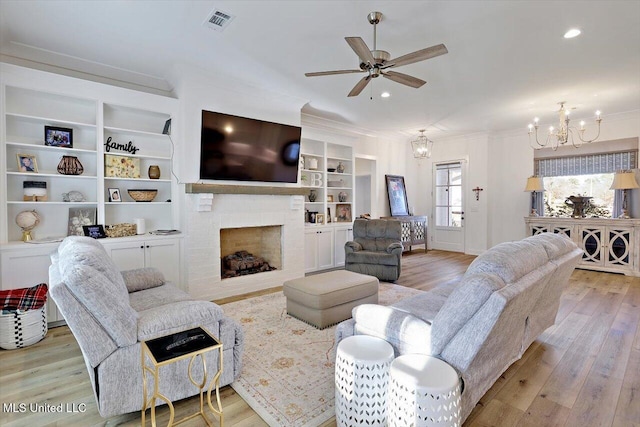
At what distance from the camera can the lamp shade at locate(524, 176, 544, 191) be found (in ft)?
20.0

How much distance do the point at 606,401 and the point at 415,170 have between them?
21.9ft

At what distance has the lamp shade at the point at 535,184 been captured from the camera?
608 centimetres

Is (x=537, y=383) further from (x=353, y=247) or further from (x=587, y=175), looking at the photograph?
(x=587, y=175)

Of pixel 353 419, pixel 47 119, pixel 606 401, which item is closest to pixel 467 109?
pixel 606 401

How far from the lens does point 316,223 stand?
5738mm

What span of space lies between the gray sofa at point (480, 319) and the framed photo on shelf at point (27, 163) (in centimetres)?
361

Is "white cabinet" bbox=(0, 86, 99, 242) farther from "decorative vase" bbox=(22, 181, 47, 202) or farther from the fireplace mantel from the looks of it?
the fireplace mantel

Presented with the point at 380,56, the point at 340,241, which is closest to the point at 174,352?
the point at 380,56

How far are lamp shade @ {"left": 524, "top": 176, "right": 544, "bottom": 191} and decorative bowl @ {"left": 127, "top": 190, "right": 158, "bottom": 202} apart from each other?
660 cm

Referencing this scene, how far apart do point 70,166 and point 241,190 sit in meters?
1.87

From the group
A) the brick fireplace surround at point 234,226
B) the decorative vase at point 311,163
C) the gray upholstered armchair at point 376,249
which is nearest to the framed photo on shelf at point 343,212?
the gray upholstered armchair at point 376,249

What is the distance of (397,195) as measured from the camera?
759cm

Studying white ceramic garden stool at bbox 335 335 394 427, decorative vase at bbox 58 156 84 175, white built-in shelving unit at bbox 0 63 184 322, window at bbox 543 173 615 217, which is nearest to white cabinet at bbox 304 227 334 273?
white built-in shelving unit at bbox 0 63 184 322

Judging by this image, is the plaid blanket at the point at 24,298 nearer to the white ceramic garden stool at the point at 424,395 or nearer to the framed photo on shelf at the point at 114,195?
the framed photo on shelf at the point at 114,195
